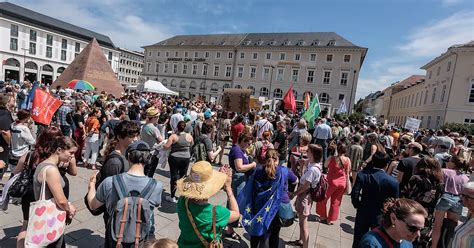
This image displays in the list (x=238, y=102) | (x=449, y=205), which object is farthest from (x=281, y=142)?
(x=238, y=102)

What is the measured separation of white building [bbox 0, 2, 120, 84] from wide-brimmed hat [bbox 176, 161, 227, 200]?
58.2 meters

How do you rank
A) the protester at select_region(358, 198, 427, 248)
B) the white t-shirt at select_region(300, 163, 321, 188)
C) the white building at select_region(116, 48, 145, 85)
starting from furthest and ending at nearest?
the white building at select_region(116, 48, 145, 85) → the white t-shirt at select_region(300, 163, 321, 188) → the protester at select_region(358, 198, 427, 248)

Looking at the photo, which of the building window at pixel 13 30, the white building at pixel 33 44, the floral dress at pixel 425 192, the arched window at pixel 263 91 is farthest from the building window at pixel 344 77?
the building window at pixel 13 30

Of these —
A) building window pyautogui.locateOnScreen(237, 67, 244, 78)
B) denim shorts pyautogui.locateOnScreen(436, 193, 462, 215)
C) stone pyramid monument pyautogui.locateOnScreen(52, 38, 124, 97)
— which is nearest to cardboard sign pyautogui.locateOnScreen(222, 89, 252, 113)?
stone pyramid monument pyautogui.locateOnScreen(52, 38, 124, 97)

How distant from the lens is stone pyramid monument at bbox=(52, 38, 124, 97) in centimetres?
1677

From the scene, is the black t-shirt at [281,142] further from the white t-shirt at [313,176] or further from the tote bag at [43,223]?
the tote bag at [43,223]

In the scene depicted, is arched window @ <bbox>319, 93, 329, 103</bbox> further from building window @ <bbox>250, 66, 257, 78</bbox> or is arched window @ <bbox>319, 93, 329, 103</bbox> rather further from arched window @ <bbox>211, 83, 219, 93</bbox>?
arched window @ <bbox>211, 83, 219, 93</bbox>

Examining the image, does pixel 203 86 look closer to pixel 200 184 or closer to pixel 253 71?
pixel 253 71

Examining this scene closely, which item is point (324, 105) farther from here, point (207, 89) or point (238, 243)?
point (238, 243)

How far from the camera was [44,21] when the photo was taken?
177 ft

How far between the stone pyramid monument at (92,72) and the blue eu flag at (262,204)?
16347mm

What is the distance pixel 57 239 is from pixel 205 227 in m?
1.33

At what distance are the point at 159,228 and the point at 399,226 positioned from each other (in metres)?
3.28

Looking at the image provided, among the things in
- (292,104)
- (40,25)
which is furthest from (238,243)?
(40,25)
